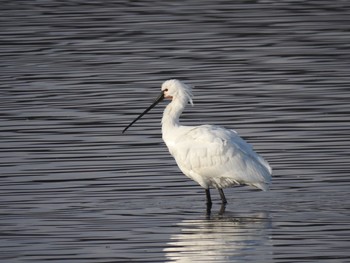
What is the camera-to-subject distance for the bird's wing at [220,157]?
48.7 ft

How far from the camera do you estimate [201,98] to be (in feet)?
71.2

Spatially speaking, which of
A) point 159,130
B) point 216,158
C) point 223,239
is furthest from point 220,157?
point 159,130

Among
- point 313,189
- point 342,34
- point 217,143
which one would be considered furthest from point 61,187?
point 342,34

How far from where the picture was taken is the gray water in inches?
512

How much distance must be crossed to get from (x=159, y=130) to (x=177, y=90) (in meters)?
2.91

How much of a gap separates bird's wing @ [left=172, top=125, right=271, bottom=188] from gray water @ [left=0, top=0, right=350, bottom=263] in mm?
324

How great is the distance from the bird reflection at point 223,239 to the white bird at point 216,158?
0.57m

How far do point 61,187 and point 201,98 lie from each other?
6.40 metres

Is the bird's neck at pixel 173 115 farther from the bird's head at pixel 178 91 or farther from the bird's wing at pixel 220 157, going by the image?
the bird's wing at pixel 220 157

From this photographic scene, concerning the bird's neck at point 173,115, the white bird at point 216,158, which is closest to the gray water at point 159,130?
the white bird at point 216,158

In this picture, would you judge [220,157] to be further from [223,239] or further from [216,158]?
[223,239]

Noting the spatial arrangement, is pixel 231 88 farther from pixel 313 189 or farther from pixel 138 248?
pixel 138 248

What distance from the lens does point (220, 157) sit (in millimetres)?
15164

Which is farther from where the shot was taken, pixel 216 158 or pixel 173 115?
pixel 173 115
